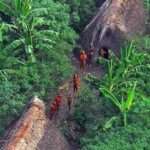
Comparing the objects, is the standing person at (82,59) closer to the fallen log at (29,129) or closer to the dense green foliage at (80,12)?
the dense green foliage at (80,12)

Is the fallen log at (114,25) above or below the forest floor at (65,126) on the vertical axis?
above

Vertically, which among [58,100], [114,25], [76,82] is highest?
[114,25]

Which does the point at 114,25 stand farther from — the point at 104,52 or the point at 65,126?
the point at 65,126

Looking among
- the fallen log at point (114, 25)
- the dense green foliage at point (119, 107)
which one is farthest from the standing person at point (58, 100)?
the fallen log at point (114, 25)

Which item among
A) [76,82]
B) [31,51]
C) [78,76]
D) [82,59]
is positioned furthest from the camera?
[82,59]

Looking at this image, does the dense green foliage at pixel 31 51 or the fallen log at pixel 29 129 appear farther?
the dense green foliage at pixel 31 51

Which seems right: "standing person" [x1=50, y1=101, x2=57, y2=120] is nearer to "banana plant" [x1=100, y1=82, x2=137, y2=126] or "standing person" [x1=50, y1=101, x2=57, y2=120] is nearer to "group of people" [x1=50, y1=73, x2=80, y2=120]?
"group of people" [x1=50, y1=73, x2=80, y2=120]

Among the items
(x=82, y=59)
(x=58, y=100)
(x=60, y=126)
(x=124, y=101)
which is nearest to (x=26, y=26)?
(x=82, y=59)
